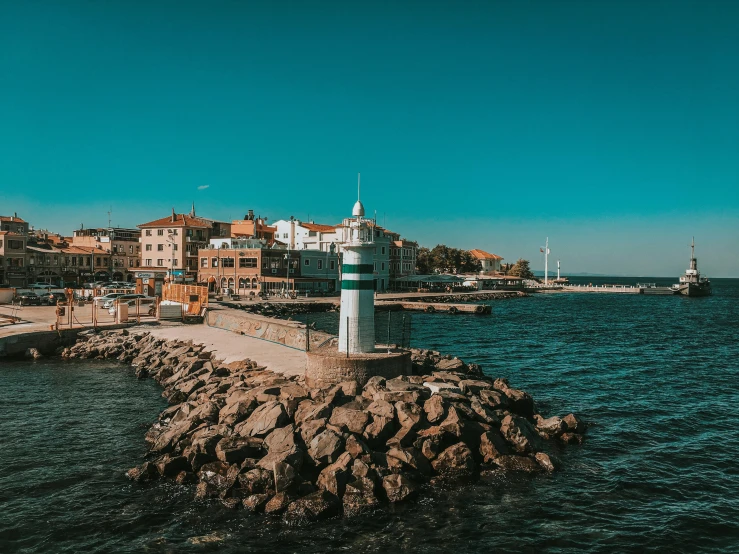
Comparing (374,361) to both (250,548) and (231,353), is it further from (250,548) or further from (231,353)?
(231,353)

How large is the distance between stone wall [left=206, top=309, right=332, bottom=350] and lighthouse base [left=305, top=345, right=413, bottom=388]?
428 cm

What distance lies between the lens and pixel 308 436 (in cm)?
Result: 1275

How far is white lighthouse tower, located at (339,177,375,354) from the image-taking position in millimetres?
16594

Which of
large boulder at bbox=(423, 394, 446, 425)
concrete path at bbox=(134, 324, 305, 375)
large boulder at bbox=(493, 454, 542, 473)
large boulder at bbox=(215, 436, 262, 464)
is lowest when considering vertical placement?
large boulder at bbox=(493, 454, 542, 473)

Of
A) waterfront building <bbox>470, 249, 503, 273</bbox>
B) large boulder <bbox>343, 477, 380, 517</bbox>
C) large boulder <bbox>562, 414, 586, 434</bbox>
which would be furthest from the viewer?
waterfront building <bbox>470, 249, 503, 273</bbox>

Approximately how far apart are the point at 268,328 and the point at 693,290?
114 m

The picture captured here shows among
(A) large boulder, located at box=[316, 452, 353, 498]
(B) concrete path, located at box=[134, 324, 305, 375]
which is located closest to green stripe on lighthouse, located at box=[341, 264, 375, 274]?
(B) concrete path, located at box=[134, 324, 305, 375]

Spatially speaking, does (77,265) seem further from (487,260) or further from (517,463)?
(487,260)

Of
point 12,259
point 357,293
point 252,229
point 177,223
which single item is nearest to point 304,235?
point 252,229

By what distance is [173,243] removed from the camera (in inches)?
3132

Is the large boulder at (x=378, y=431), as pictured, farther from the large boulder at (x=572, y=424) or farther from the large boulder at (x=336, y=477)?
the large boulder at (x=572, y=424)

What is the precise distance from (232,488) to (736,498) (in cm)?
1145

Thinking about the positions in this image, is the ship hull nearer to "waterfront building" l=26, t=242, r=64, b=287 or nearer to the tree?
the tree

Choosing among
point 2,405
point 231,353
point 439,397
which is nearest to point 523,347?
point 231,353
